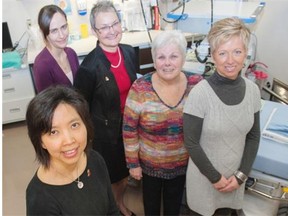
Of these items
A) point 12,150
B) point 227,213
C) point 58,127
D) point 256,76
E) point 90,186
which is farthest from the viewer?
point 12,150

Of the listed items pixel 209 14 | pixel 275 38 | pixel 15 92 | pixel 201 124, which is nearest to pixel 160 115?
pixel 201 124

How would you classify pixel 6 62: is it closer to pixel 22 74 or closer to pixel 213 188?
pixel 22 74

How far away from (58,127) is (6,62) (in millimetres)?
2406

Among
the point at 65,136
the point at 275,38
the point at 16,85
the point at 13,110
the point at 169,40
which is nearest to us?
the point at 65,136

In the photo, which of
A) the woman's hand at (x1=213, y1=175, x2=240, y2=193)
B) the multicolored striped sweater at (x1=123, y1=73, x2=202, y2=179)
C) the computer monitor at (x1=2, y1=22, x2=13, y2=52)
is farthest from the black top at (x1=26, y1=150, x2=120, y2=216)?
the computer monitor at (x1=2, y1=22, x2=13, y2=52)

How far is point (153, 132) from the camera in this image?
142 cm

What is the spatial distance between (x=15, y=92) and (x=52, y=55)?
1.61 m

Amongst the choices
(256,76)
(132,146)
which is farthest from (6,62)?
(256,76)

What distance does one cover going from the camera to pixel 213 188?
1.39 metres

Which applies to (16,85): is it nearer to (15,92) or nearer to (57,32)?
(15,92)

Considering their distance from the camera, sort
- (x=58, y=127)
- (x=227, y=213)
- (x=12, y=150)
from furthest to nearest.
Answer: (x=12, y=150) < (x=227, y=213) < (x=58, y=127)

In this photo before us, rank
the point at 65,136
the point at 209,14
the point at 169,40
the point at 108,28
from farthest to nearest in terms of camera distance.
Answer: the point at 209,14
the point at 108,28
the point at 169,40
the point at 65,136

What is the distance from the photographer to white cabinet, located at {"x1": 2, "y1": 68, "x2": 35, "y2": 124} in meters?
3.04

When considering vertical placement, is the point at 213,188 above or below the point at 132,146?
below
